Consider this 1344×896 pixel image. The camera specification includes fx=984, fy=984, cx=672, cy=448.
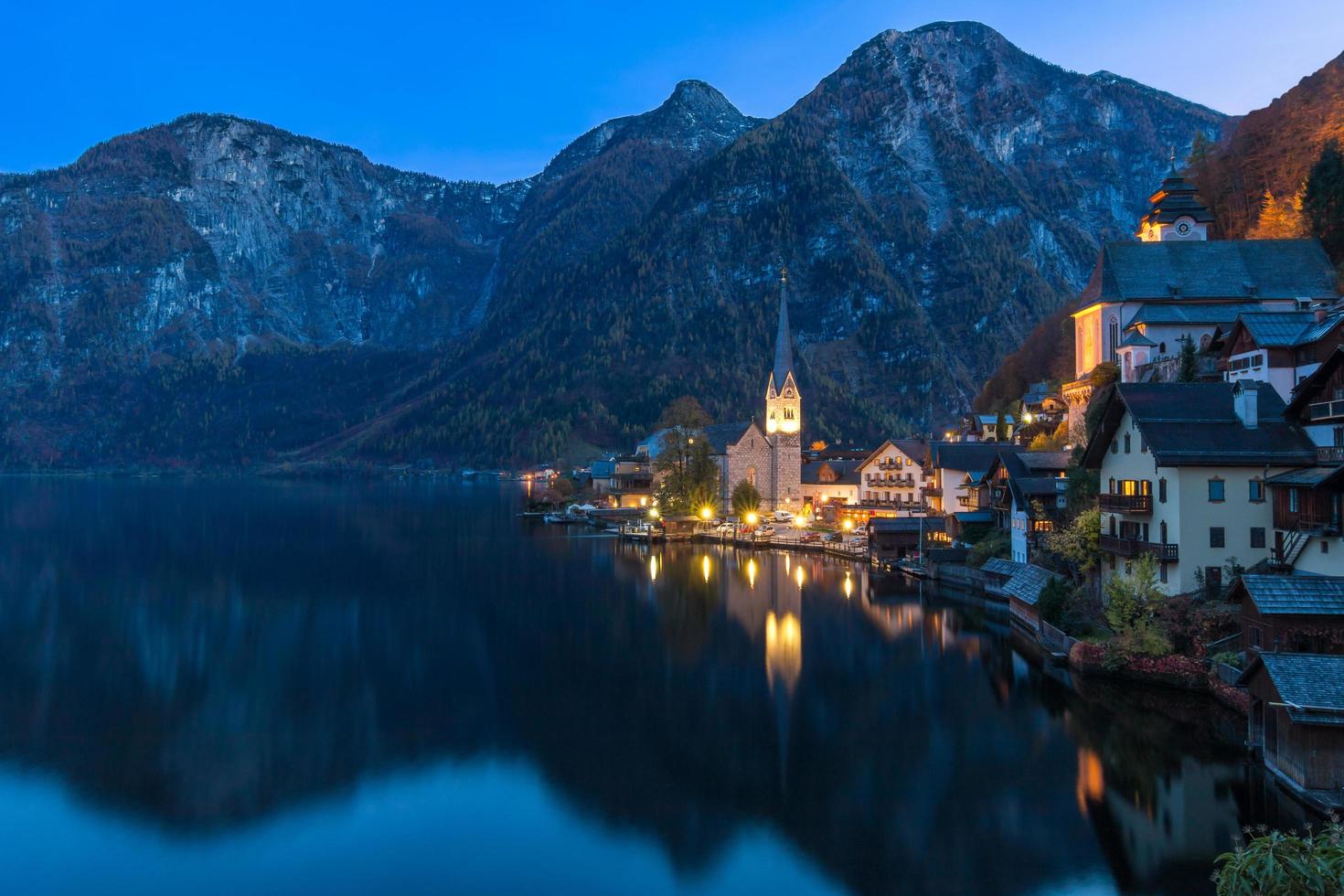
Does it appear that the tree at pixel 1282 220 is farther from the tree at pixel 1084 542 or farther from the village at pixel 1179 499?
the tree at pixel 1084 542

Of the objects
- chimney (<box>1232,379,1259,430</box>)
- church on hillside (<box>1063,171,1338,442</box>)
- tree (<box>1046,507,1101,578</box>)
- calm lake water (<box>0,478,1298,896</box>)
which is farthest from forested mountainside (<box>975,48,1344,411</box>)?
calm lake water (<box>0,478,1298,896</box>)

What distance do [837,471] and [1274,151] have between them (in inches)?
1765

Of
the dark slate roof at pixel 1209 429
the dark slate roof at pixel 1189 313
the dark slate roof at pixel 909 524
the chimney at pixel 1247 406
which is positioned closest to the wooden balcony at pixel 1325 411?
the dark slate roof at pixel 1209 429

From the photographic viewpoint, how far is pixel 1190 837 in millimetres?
20844

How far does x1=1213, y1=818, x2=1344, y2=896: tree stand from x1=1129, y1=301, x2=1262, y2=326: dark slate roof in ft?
162

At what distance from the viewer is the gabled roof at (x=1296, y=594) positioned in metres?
24.8

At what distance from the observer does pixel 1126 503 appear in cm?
3481

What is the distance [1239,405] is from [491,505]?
108 m

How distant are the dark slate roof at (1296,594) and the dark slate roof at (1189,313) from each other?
32257 millimetres

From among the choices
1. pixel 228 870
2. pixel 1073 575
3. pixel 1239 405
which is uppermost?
pixel 1239 405

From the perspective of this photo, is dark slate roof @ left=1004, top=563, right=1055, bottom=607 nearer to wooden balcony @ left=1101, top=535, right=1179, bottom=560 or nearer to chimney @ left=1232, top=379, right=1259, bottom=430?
wooden balcony @ left=1101, top=535, right=1179, bottom=560

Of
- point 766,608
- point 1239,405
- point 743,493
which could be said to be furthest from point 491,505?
point 1239,405

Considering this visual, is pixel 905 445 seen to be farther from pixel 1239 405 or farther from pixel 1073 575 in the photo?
pixel 1239 405

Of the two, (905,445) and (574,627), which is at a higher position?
(905,445)
